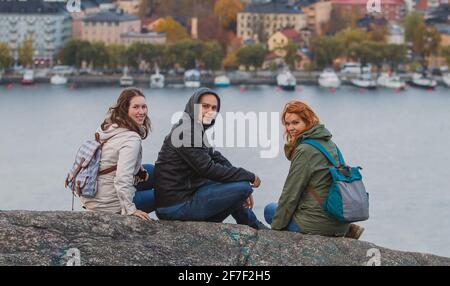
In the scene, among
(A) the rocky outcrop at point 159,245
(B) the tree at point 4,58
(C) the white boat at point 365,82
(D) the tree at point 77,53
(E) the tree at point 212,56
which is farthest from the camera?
(E) the tree at point 212,56

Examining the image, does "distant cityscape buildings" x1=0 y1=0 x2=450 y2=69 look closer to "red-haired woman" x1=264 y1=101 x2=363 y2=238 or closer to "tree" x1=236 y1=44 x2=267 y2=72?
"tree" x1=236 y1=44 x2=267 y2=72

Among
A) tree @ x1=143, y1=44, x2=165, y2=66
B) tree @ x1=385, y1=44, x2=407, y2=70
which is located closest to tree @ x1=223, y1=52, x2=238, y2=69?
tree @ x1=143, y1=44, x2=165, y2=66

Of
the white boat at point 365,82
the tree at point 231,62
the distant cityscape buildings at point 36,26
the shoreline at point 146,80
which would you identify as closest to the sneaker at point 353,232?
the shoreline at point 146,80

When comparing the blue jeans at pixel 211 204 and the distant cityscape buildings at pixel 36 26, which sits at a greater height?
the blue jeans at pixel 211 204

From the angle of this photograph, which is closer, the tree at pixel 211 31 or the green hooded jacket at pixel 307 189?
the green hooded jacket at pixel 307 189

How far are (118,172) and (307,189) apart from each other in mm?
425

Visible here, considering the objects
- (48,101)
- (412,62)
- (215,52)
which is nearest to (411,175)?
(48,101)

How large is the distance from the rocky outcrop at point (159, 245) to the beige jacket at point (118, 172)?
14cm

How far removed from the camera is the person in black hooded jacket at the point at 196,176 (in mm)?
3559

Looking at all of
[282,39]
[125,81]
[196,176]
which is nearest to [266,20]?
[282,39]

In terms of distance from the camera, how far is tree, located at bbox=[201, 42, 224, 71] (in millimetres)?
46344

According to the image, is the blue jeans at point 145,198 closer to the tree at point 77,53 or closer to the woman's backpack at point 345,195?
the woman's backpack at point 345,195

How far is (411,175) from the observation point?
57.9 feet

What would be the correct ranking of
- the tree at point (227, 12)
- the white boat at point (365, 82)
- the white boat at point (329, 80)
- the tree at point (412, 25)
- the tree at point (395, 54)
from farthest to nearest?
the tree at point (227, 12), the tree at point (412, 25), the tree at point (395, 54), the white boat at point (365, 82), the white boat at point (329, 80)
